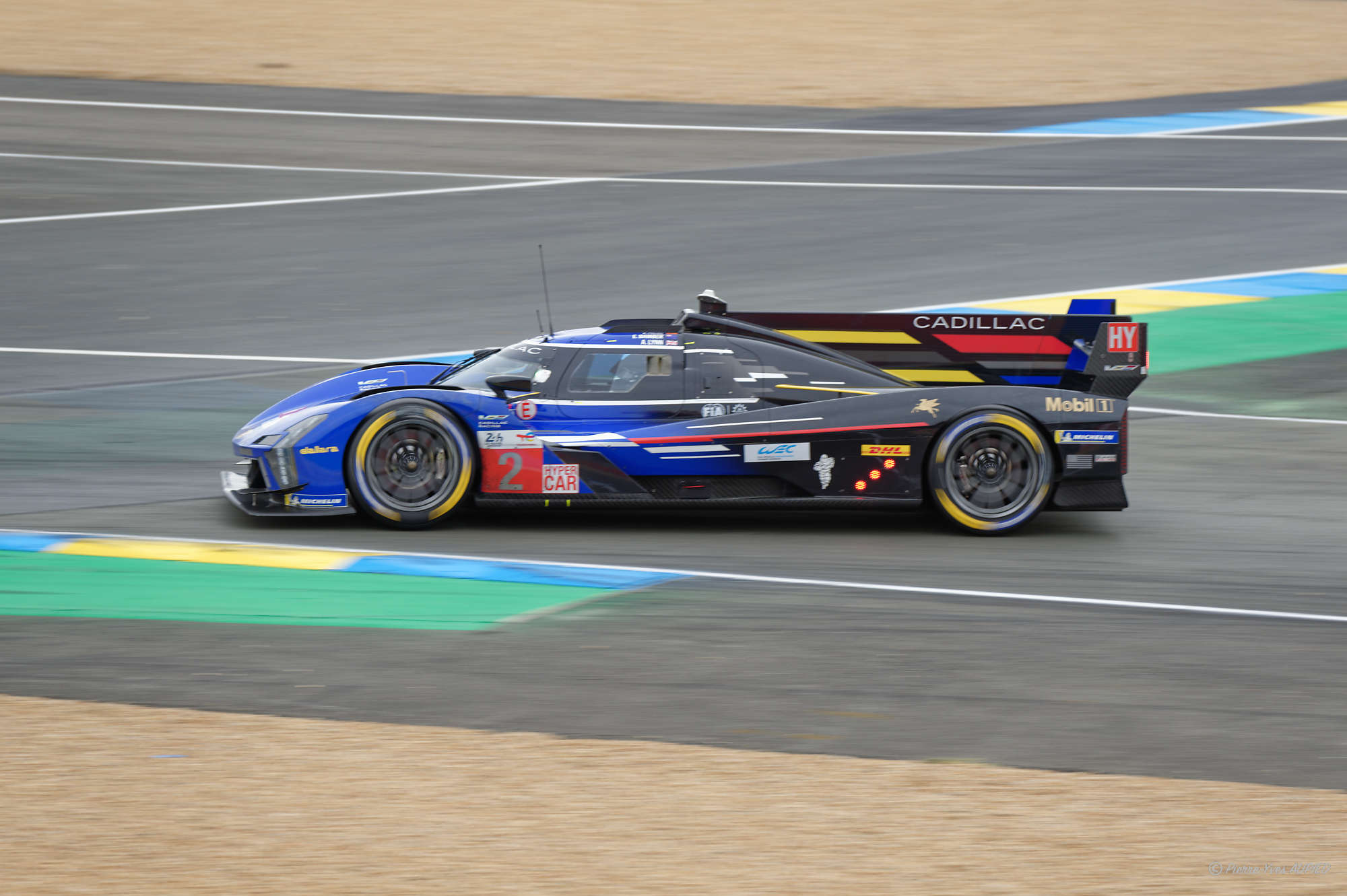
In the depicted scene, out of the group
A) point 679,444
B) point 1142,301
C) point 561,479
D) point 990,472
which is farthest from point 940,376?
point 1142,301

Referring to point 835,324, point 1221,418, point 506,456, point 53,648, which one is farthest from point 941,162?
point 53,648

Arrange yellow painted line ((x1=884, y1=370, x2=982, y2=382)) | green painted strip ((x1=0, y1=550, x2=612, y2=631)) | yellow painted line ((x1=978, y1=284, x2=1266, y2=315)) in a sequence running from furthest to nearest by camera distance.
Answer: yellow painted line ((x1=978, y1=284, x2=1266, y2=315)) < yellow painted line ((x1=884, y1=370, x2=982, y2=382)) < green painted strip ((x1=0, y1=550, x2=612, y2=631))

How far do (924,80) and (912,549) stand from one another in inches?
860

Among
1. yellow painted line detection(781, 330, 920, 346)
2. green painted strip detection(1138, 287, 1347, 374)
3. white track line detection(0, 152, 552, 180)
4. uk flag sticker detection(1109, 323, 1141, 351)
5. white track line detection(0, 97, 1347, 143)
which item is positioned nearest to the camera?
uk flag sticker detection(1109, 323, 1141, 351)

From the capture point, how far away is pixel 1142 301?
55.4 feet

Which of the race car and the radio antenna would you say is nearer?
the race car

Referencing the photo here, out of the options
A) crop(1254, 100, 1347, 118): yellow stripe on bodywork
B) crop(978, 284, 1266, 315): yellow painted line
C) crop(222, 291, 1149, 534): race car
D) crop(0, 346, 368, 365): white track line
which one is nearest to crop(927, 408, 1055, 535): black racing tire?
crop(222, 291, 1149, 534): race car

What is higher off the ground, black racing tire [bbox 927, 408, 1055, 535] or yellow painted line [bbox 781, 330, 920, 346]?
yellow painted line [bbox 781, 330, 920, 346]

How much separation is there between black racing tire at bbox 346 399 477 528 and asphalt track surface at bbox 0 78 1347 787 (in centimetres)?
18

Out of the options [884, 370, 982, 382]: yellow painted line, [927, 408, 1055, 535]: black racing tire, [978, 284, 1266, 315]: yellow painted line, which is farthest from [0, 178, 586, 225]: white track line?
[927, 408, 1055, 535]: black racing tire

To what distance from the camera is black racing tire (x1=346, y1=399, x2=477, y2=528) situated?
379 inches

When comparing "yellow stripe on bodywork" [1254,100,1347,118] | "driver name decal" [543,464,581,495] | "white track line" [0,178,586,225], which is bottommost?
"driver name decal" [543,464,581,495]

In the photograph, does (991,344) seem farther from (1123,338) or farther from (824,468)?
(824,468)

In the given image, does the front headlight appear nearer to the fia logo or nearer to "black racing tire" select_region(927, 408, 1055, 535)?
the fia logo
